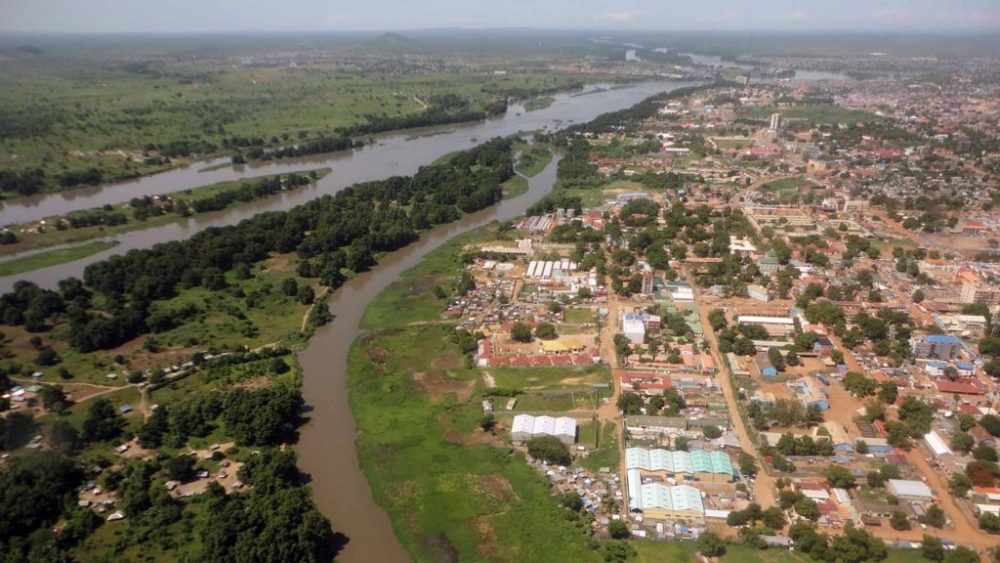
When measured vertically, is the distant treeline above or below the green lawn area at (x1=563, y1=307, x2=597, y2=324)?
above

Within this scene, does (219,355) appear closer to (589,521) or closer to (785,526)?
(589,521)

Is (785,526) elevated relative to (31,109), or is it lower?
lower

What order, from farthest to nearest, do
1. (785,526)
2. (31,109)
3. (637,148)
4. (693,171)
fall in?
1. (31,109)
2. (637,148)
3. (693,171)
4. (785,526)

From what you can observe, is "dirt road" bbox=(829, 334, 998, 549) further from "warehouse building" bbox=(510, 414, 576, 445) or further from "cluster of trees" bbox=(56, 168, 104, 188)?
"cluster of trees" bbox=(56, 168, 104, 188)

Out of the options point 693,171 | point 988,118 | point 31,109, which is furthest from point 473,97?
point 988,118

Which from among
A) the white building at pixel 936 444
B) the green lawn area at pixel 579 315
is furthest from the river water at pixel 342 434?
the white building at pixel 936 444

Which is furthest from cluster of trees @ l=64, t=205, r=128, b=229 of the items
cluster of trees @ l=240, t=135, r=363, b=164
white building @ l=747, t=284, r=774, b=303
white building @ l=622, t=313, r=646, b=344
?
white building @ l=747, t=284, r=774, b=303

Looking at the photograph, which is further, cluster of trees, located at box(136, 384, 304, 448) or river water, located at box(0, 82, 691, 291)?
river water, located at box(0, 82, 691, 291)
